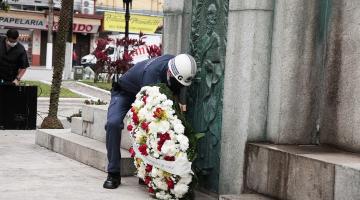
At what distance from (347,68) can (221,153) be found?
160 centimetres

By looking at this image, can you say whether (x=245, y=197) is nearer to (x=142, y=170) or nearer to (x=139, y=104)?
(x=142, y=170)

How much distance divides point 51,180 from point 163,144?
1.72 meters

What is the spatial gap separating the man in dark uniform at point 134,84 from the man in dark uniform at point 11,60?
5714mm

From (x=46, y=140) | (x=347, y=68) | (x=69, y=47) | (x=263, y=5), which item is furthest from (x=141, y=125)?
(x=69, y=47)

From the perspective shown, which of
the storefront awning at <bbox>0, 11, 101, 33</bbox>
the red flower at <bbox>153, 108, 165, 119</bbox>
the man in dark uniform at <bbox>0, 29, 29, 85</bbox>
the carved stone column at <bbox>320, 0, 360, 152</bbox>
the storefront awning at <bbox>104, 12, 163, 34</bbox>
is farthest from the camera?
the storefront awning at <bbox>104, 12, 163, 34</bbox>

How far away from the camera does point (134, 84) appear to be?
6934 millimetres

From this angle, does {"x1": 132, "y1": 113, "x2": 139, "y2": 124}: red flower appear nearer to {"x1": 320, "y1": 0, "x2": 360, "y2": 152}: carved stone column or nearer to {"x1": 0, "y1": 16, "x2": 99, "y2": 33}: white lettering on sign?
{"x1": 320, "y1": 0, "x2": 360, "y2": 152}: carved stone column

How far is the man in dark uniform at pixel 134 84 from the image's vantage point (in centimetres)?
642

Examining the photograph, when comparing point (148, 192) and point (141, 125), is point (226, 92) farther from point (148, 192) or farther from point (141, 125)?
point (148, 192)

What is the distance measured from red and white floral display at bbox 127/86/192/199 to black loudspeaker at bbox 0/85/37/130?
21.0 feet

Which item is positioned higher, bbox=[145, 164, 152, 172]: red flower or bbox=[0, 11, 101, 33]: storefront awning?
bbox=[0, 11, 101, 33]: storefront awning

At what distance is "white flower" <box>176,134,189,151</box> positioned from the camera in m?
6.00

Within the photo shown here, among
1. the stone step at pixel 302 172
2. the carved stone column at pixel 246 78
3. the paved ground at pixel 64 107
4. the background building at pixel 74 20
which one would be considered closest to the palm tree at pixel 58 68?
the paved ground at pixel 64 107

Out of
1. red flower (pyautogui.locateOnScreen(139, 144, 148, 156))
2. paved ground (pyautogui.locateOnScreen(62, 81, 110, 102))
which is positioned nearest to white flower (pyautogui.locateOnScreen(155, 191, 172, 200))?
red flower (pyautogui.locateOnScreen(139, 144, 148, 156))
